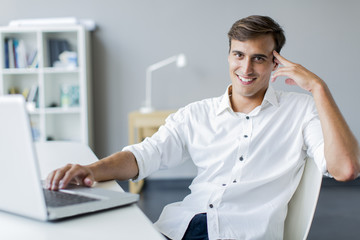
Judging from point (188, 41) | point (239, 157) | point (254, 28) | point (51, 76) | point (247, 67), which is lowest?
point (51, 76)

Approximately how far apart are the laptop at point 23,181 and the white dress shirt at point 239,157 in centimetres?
47

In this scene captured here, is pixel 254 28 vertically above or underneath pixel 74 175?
above

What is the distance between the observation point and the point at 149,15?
4199 mm

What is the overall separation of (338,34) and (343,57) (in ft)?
0.74

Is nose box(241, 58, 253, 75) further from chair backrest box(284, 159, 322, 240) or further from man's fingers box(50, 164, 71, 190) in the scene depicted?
man's fingers box(50, 164, 71, 190)

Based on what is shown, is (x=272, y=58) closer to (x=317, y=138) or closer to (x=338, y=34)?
(x=317, y=138)

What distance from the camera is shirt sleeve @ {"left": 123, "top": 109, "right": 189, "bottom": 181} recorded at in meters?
1.37

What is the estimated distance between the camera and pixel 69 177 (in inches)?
41.8

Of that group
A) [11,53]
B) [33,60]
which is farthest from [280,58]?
[11,53]

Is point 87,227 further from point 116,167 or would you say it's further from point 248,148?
point 248,148

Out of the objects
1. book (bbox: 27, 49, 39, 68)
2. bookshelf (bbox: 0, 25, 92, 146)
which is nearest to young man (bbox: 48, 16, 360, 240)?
bookshelf (bbox: 0, 25, 92, 146)

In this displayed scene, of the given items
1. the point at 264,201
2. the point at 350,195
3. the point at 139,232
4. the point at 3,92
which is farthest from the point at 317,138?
the point at 3,92

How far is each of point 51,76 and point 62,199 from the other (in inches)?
136

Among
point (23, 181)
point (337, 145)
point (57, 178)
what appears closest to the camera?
point (23, 181)
